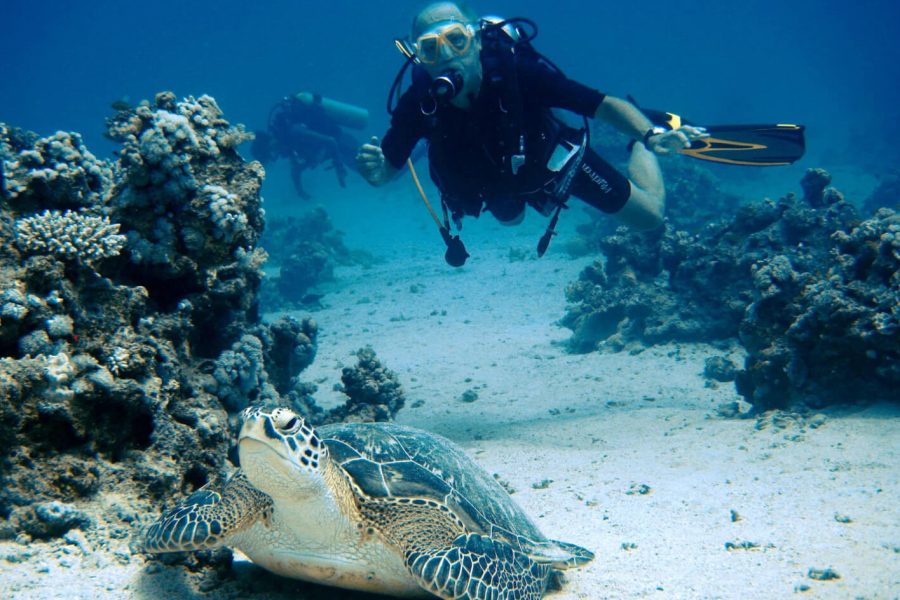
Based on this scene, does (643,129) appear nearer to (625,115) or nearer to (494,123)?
(625,115)

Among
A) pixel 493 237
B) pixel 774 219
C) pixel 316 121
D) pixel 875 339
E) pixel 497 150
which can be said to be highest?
pixel 316 121

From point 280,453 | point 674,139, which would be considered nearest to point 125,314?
point 280,453

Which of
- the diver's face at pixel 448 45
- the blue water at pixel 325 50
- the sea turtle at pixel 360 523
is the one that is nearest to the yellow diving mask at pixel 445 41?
the diver's face at pixel 448 45

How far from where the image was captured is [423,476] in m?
2.82

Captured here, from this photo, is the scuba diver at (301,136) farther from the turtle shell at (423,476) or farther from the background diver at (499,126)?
the turtle shell at (423,476)

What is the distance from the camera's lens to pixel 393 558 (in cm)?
247

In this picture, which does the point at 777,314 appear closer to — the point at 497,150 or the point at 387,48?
the point at 497,150

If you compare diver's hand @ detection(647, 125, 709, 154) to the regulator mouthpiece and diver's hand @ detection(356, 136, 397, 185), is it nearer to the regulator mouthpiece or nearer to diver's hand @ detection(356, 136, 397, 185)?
the regulator mouthpiece

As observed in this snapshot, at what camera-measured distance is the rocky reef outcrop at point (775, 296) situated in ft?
17.1

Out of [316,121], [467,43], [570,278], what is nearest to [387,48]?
[316,121]

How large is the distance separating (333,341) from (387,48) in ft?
349

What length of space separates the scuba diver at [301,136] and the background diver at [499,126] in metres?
15.5

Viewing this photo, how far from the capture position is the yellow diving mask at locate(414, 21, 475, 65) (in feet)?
17.3

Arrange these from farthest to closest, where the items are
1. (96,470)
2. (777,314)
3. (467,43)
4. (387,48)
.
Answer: (387,48) < (777,314) < (467,43) < (96,470)
